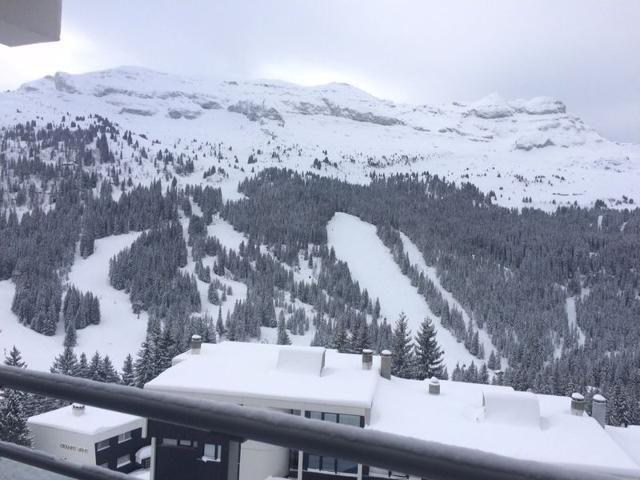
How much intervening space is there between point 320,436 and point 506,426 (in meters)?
16.8

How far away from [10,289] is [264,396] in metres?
75.6

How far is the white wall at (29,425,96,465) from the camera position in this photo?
21609mm

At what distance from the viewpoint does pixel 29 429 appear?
2344 cm

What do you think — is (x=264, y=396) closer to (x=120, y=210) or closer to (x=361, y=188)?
(x=120, y=210)

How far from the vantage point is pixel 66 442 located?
22.2 metres

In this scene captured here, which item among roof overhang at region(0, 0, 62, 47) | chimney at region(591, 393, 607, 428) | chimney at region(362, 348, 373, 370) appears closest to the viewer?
roof overhang at region(0, 0, 62, 47)

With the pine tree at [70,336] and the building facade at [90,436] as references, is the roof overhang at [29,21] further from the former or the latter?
the pine tree at [70,336]

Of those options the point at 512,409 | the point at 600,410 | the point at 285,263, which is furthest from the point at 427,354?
the point at 285,263

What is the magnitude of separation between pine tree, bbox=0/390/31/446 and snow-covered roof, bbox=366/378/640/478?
1484cm

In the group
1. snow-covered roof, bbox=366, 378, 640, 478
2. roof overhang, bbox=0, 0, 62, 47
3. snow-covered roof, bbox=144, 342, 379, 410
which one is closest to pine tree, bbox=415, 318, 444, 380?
snow-covered roof, bbox=144, 342, 379, 410

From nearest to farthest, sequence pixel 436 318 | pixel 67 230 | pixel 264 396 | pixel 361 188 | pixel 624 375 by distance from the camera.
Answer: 1. pixel 264 396
2. pixel 624 375
3. pixel 436 318
4. pixel 67 230
5. pixel 361 188

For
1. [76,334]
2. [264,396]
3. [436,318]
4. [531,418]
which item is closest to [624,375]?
[436,318]

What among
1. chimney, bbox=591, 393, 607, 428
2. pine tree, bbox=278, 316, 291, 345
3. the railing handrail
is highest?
the railing handrail

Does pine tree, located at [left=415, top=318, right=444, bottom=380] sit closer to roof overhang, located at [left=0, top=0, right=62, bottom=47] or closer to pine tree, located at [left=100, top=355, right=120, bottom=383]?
pine tree, located at [left=100, top=355, right=120, bottom=383]
